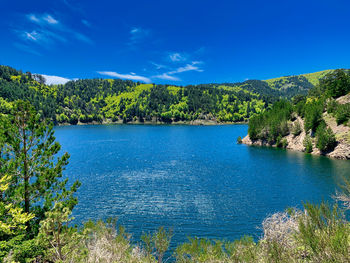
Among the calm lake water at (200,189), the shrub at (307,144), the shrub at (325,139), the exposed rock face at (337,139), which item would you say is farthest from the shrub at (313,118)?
the calm lake water at (200,189)

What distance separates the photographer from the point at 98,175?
5484 cm

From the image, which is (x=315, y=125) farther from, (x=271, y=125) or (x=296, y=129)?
Answer: (x=271, y=125)

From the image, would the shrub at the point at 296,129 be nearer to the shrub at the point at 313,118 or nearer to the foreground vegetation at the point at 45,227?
the shrub at the point at 313,118

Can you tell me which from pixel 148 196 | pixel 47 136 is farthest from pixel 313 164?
pixel 47 136

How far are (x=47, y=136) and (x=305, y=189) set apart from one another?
146 feet

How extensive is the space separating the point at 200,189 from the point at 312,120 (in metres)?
58.8

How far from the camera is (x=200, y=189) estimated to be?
145ft

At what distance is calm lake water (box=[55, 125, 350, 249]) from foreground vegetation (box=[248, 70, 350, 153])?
898 cm

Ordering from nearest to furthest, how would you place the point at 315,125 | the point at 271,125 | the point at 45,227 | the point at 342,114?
1. the point at 45,227
2. the point at 342,114
3. the point at 315,125
4. the point at 271,125

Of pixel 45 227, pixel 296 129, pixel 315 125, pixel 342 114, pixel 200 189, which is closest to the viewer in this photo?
pixel 45 227

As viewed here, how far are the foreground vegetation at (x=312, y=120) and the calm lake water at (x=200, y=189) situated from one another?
8.98 meters

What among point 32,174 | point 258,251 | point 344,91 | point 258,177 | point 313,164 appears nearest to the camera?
point 258,251

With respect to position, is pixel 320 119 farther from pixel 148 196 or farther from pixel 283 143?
pixel 148 196

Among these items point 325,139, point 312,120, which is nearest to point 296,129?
point 312,120
